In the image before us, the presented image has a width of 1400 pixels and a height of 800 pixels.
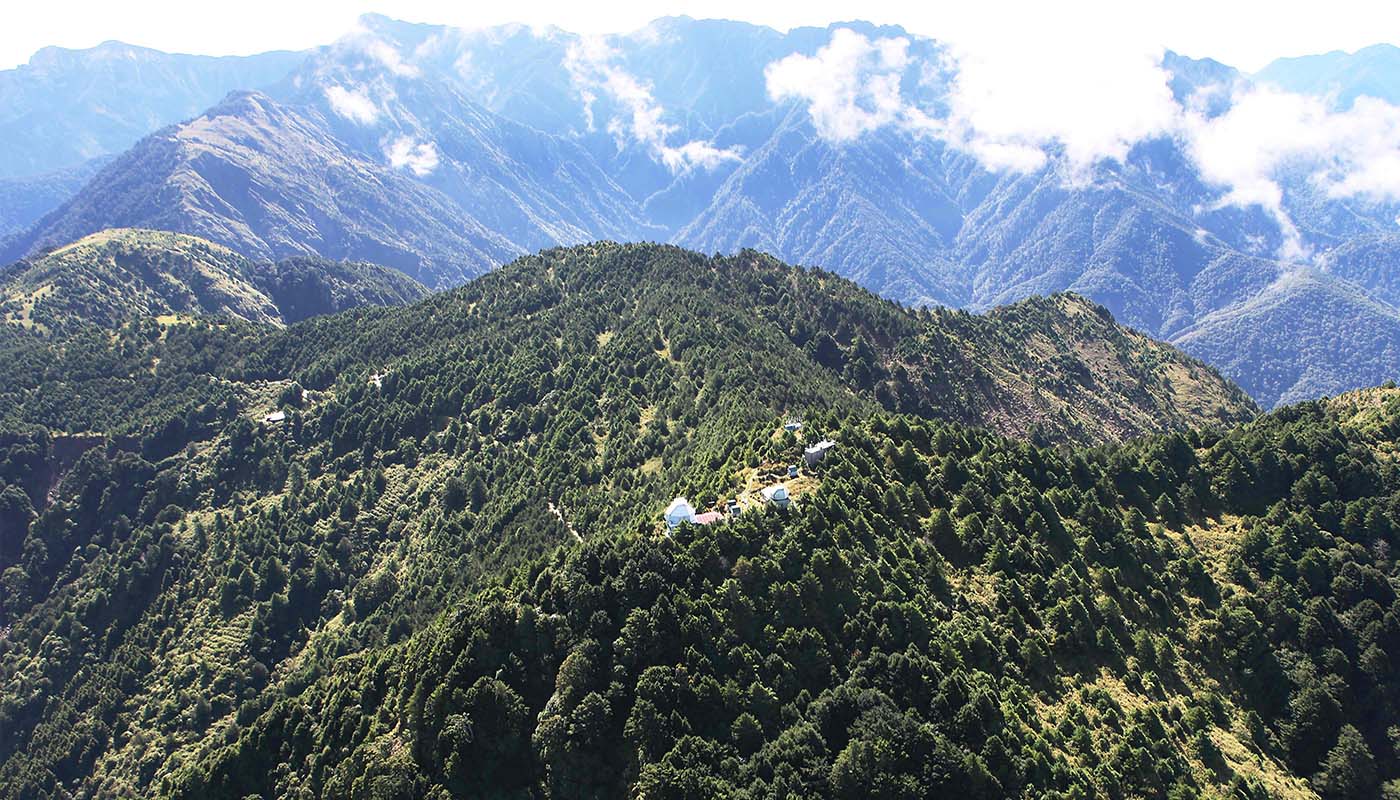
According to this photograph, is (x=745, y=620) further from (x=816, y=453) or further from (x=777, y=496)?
(x=816, y=453)

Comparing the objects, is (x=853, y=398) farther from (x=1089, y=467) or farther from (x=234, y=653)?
(x=234, y=653)

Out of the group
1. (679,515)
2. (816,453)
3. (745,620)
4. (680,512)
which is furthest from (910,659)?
(816,453)

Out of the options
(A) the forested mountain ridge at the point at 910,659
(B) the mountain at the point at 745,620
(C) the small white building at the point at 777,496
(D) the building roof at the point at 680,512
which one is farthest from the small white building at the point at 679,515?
(C) the small white building at the point at 777,496

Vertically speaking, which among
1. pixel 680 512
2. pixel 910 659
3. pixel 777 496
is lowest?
pixel 910 659

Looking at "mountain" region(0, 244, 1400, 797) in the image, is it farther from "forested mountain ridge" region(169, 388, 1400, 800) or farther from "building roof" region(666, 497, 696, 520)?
"building roof" region(666, 497, 696, 520)

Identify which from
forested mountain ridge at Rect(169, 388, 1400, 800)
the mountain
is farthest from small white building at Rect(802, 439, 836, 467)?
the mountain

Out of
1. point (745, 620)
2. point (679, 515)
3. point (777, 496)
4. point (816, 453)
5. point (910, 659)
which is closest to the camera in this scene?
point (910, 659)

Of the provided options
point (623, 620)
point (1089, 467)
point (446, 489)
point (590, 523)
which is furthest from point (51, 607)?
point (1089, 467)
